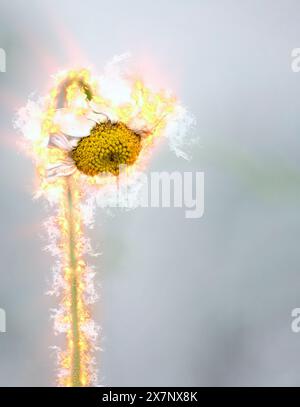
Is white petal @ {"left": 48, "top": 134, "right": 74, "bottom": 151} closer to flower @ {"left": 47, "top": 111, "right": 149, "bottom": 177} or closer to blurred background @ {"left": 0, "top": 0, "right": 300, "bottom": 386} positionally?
flower @ {"left": 47, "top": 111, "right": 149, "bottom": 177}

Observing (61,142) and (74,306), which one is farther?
(74,306)

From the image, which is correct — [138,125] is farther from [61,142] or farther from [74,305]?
[74,305]

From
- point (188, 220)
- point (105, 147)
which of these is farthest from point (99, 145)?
point (188, 220)

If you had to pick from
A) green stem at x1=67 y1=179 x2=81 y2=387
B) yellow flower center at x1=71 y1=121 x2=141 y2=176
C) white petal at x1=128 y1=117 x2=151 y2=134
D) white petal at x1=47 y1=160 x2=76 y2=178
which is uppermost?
white petal at x1=128 y1=117 x2=151 y2=134

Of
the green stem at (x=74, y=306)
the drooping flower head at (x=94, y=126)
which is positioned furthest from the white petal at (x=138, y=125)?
the green stem at (x=74, y=306)

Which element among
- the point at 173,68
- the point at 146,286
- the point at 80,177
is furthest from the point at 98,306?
the point at 173,68

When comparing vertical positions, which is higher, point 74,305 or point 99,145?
point 99,145

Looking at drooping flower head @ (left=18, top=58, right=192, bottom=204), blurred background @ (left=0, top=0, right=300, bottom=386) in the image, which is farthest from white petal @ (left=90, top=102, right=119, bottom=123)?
blurred background @ (left=0, top=0, right=300, bottom=386)
